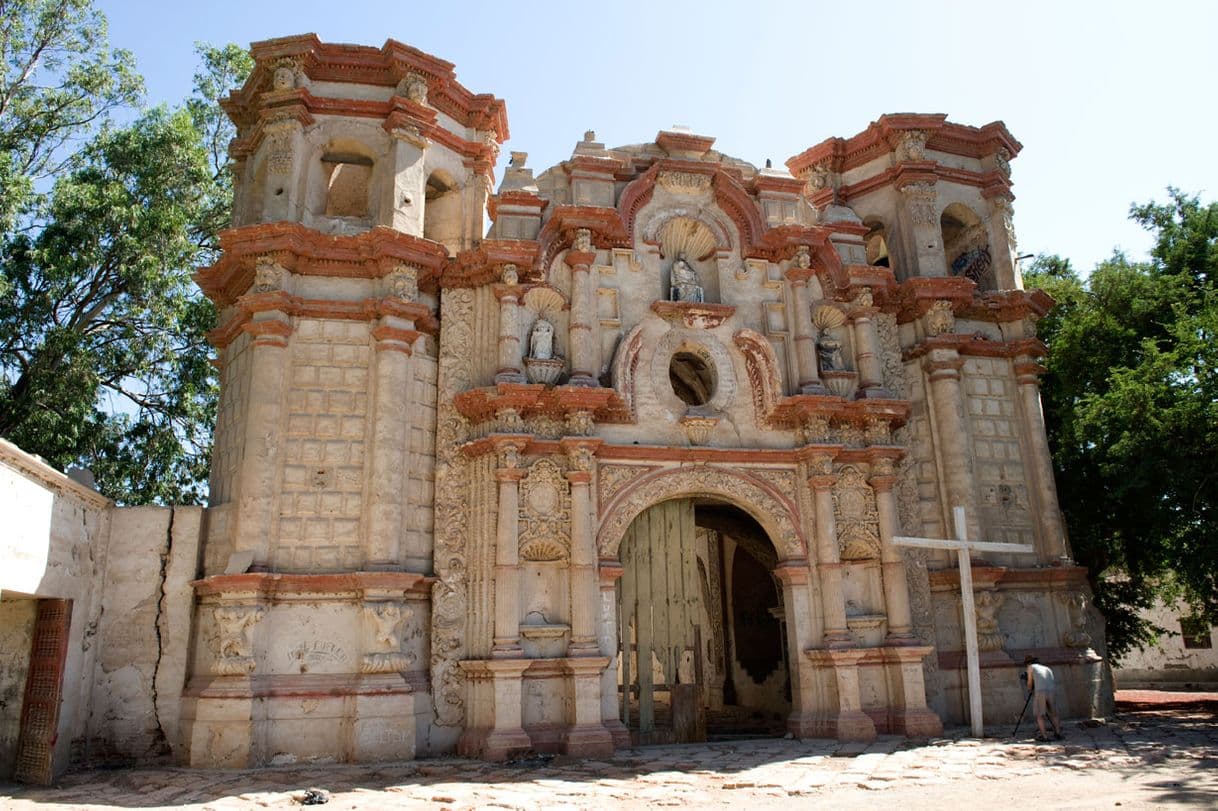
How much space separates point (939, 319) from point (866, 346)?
1.66 meters

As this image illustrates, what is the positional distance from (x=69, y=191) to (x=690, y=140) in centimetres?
1199

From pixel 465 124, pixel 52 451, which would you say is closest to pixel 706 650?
pixel 465 124

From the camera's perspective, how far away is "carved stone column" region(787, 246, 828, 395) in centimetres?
1583

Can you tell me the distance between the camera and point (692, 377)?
17641 mm

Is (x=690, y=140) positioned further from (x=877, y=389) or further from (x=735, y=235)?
(x=877, y=389)

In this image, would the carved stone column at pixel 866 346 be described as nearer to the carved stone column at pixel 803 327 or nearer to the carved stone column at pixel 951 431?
Answer: the carved stone column at pixel 803 327

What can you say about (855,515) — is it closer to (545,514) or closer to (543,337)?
(545,514)

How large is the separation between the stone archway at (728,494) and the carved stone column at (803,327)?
1.97m

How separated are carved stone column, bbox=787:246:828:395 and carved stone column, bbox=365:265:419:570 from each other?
6.64 m

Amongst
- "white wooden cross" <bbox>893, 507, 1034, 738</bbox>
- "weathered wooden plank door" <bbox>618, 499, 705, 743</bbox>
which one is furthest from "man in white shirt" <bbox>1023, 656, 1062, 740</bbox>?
"weathered wooden plank door" <bbox>618, 499, 705, 743</bbox>

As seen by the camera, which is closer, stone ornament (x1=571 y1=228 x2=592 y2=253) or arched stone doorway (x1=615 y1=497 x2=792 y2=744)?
arched stone doorway (x1=615 y1=497 x2=792 y2=744)

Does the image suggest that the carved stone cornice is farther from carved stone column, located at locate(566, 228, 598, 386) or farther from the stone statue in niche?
the stone statue in niche

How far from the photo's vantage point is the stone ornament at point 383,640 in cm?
1261

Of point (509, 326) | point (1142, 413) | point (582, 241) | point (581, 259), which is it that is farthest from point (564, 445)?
point (1142, 413)
